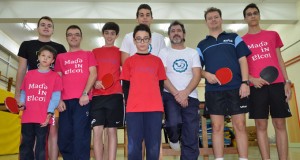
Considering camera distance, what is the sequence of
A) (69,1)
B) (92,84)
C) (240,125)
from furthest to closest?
(69,1) → (92,84) → (240,125)

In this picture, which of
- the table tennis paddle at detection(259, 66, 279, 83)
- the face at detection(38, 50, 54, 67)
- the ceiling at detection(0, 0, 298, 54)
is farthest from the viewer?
the ceiling at detection(0, 0, 298, 54)

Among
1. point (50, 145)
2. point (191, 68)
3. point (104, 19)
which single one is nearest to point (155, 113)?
point (191, 68)

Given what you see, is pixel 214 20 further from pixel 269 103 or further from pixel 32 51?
pixel 32 51

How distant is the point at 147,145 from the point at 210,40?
4.84ft

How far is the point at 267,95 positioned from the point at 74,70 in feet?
7.54

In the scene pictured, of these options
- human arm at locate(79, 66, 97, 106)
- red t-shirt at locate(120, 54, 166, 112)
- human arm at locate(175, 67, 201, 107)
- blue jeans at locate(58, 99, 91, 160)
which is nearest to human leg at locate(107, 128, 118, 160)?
blue jeans at locate(58, 99, 91, 160)

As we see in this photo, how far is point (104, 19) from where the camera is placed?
27.6ft

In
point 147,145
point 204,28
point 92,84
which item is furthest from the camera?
point 204,28

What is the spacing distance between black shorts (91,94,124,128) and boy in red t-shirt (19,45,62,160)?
17.9 inches

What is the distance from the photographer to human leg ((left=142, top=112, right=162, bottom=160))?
2.41 meters

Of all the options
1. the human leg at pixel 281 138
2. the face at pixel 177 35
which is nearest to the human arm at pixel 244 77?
the human leg at pixel 281 138

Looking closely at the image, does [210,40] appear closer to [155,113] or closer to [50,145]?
[155,113]

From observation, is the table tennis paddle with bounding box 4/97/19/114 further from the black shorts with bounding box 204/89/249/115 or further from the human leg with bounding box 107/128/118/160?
the black shorts with bounding box 204/89/249/115

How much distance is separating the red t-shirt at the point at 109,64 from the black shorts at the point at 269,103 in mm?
1602
